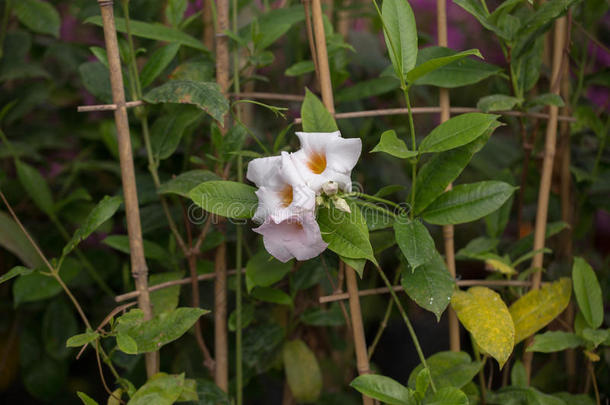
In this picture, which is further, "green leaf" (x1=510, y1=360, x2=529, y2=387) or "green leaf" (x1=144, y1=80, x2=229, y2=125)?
"green leaf" (x1=510, y1=360, x2=529, y2=387)

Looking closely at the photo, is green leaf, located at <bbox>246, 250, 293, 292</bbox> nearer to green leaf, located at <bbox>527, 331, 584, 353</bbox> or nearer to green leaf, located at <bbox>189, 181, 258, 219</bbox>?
green leaf, located at <bbox>189, 181, 258, 219</bbox>

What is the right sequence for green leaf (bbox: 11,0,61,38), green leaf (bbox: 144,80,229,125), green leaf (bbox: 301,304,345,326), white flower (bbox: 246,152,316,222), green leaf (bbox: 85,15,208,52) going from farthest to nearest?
green leaf (bbox: 11,0,61,38)
green leaf (bbox: 301,304,345,326)
green leaf (bbox: 85,15,208,52)
green leaf (bbox: 144,80,229,125)
white flower (bbox: 246,152,316,222)

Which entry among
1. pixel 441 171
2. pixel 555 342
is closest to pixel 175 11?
pixel 441 171

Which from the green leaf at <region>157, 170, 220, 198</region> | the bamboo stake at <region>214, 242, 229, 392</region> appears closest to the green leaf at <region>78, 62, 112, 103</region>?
the green leaf at <region>157, 170, 220, 198</region>

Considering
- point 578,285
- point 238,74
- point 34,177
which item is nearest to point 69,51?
point 34,177

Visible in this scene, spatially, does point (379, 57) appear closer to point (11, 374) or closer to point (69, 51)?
point (69, 51)

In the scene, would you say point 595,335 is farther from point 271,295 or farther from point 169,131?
point 169,131
